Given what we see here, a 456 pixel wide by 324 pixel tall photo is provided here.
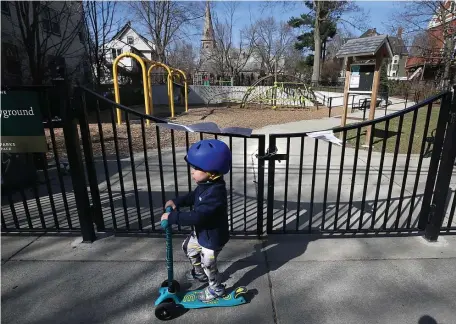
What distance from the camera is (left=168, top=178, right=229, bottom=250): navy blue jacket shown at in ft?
6.25

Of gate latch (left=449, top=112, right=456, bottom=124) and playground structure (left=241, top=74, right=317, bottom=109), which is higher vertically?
gate latch (left=449, top=112, right=456, bottom=124)

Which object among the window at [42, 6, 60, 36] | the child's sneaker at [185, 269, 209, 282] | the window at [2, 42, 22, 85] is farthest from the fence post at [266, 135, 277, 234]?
the window at [2, 42, 22, 85]

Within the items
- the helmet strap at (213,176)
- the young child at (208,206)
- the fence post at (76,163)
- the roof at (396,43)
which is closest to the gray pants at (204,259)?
the young child at (208,206)

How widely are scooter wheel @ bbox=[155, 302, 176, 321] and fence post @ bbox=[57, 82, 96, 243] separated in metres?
1.31

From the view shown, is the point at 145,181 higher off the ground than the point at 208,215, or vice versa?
the point at 208,215

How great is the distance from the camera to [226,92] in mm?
25500

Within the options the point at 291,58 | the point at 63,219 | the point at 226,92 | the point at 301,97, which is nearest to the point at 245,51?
the point at 291,58

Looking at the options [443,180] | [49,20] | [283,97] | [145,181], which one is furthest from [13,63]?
[443,180]

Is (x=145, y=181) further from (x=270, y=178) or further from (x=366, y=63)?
(x=366, y=63)

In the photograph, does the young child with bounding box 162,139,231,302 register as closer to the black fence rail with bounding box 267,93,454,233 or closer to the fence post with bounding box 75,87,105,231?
the black fence rail with bounding box 267,93,454,233

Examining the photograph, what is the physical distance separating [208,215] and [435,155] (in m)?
2.21

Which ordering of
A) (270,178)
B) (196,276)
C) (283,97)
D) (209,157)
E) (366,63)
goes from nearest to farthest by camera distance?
1. (209,157)
2. (196,276)
3. (270,178)
4. (366,63)
5. (283,97)

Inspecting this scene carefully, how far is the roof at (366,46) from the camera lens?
756cm

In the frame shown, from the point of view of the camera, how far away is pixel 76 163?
274 centimetres
